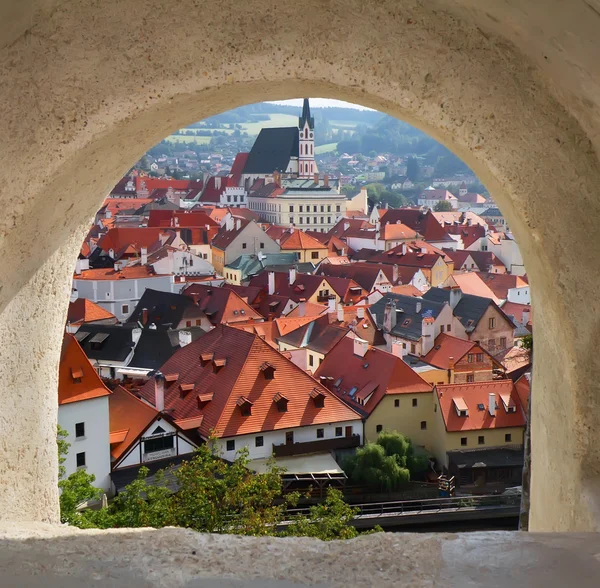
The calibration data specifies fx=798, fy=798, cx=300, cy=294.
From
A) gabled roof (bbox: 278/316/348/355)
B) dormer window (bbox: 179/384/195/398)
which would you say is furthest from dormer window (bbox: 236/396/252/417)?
gabled roof (bbox: 278/316/348/355)

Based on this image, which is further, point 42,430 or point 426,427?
point 426,427

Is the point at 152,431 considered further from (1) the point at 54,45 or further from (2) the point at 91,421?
(1) the point at 54,45

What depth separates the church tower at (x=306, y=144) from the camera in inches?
3332

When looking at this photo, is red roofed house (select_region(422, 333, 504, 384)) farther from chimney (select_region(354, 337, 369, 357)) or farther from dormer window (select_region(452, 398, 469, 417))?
chimney (select_region(354, 337, 369, 357))

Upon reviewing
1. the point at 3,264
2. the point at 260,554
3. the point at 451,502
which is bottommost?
the point at 451,502

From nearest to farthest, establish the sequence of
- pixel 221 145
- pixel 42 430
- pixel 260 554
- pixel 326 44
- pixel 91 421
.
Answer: pixel 260 554, pixel 326 44, pixel 42 430, pixel 91 421, pixel 221 145

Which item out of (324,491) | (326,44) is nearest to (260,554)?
(326,44)

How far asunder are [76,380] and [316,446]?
6.45m

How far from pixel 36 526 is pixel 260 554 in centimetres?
74

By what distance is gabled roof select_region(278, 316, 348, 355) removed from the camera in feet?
86.4

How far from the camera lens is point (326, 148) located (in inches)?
7416

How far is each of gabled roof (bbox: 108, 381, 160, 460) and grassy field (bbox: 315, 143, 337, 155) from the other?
163884mm

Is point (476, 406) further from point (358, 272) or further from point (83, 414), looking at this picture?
point (358, 272)

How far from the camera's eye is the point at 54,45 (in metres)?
2.17
